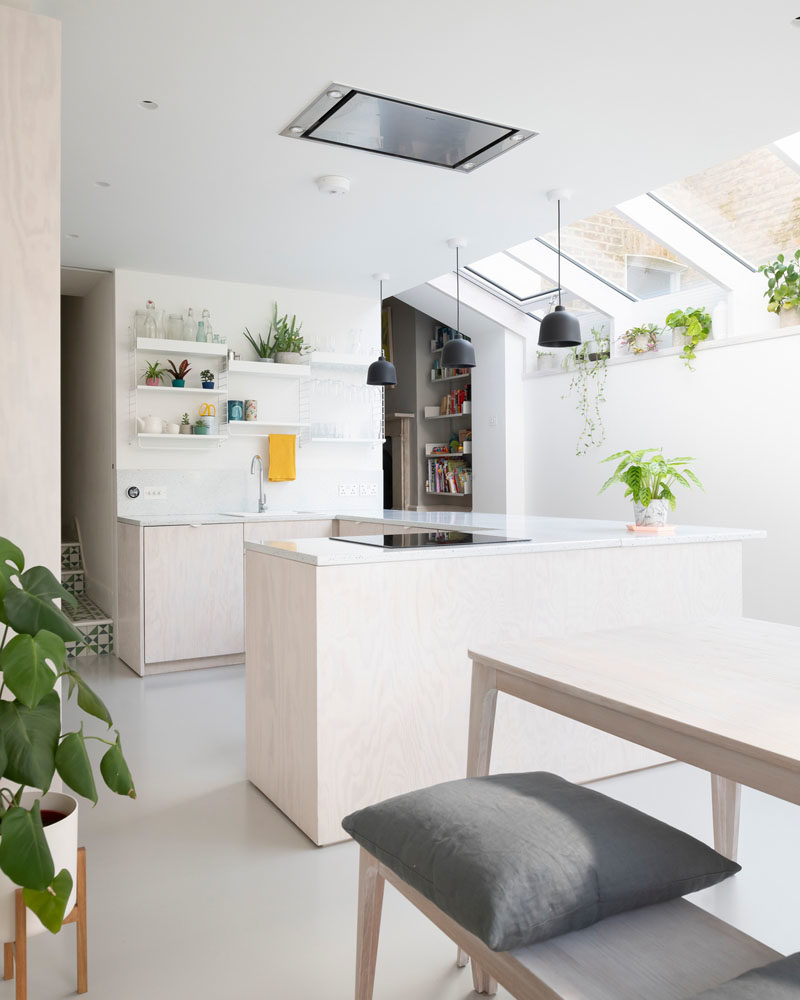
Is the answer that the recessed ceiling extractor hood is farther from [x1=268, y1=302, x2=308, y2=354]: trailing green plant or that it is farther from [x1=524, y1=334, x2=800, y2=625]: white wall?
[x1=524, y1=334, x2=800, y2=625]: white wall

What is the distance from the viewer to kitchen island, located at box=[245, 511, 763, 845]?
8.05 feet

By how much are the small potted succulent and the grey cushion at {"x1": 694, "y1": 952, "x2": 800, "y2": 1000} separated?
5.06 meters

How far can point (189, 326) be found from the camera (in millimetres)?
5543

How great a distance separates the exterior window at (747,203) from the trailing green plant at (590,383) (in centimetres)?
138

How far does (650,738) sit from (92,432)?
5680mm

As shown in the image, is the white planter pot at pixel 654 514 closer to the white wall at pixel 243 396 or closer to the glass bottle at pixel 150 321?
the white wall at pixel 243 396

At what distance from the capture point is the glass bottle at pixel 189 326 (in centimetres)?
553

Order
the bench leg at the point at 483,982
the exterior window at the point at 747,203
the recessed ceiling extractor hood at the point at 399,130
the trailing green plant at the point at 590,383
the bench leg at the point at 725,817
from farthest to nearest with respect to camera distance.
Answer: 1. the trailing green plant at the point at 590,383
2. the exterior window at the point at 747,203
3. the recessed ceiling extractor hood at the point at 399,130
4. the bench leg at the point at 725,817
5. the bench leg at the point at 483,982

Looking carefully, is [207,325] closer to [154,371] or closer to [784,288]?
[154,371]

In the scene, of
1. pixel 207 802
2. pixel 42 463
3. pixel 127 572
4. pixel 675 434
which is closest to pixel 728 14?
pixel 42 463

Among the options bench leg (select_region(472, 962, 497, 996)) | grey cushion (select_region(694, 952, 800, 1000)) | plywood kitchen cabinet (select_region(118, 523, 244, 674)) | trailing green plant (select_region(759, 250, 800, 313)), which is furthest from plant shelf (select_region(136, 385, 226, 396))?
grey cushion (select_region(694, 952, 800, 1000))

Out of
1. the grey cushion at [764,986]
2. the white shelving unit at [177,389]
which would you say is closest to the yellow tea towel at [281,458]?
the white shelving unit at [177,389]

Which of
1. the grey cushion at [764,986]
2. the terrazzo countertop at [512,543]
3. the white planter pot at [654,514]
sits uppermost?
the white planter pot at [654,514]

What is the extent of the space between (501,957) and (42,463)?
5.29ft
